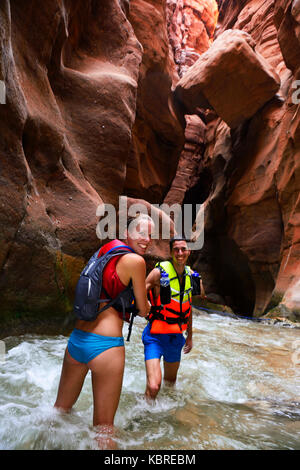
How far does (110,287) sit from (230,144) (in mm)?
16685

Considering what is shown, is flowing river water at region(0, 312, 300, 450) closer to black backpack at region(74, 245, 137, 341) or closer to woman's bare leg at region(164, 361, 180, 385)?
woman's bare leg at region(164, 361, 180, 385)

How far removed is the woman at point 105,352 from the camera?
5.92 feet

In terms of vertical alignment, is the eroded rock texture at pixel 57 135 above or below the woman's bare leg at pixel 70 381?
above

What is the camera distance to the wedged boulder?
41.2 feet

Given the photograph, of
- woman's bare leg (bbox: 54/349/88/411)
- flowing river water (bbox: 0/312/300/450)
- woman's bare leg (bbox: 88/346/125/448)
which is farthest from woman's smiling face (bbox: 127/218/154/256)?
flowing river water (bbox: 0/312/300/450)

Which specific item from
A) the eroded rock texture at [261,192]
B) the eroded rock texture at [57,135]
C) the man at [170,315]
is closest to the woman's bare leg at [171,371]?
the man at [170,315]

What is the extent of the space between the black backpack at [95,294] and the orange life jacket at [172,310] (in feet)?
3.34

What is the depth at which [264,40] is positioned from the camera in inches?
632

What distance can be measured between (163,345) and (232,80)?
13.1 metres

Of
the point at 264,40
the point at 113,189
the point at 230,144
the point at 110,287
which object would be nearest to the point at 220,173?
the point at 230,144

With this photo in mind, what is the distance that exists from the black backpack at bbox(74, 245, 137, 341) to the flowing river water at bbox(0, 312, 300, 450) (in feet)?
2.28

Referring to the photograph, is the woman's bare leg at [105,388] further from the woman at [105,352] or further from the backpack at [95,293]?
the backpack at [95,293]

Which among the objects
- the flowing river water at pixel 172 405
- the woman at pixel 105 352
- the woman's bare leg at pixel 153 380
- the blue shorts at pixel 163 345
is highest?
the woman at pixel 105 352
